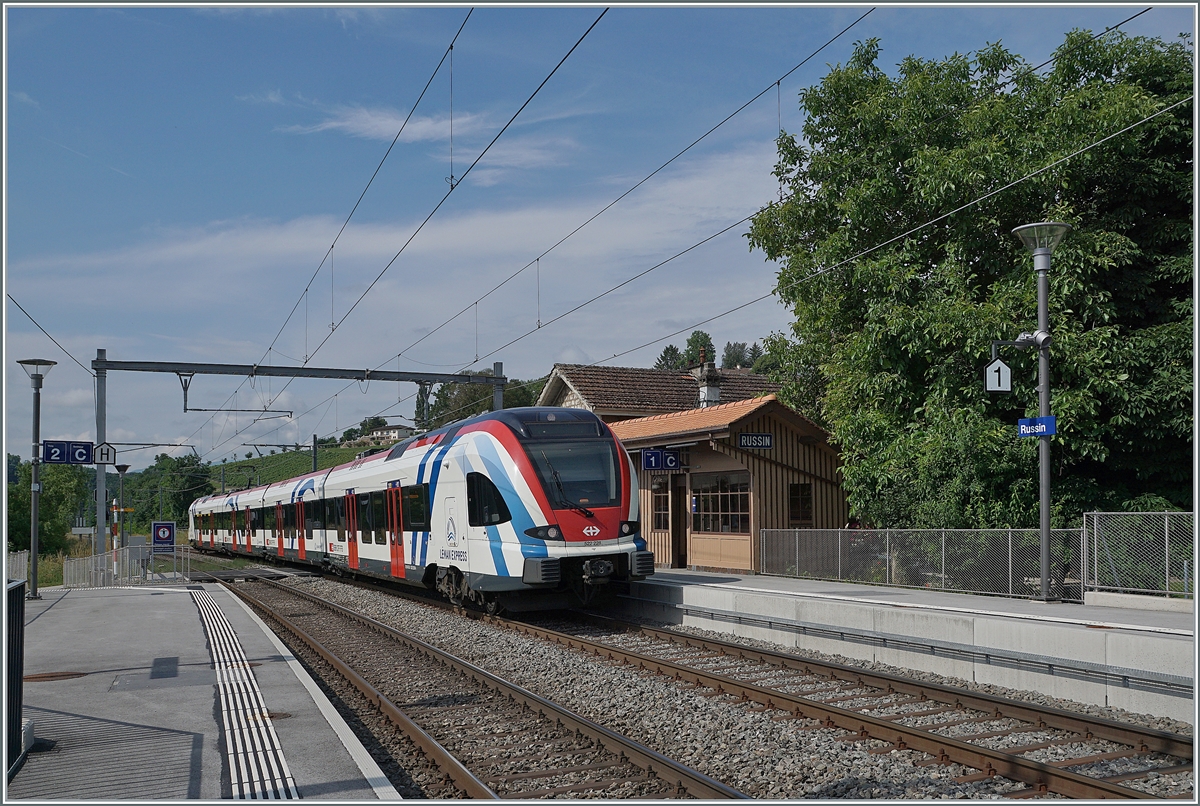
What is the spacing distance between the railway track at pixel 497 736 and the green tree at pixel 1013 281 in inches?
387

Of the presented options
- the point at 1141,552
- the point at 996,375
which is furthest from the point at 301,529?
the point at 1141,552

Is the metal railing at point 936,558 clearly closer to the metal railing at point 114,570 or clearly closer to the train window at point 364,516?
the train window at point 364,516

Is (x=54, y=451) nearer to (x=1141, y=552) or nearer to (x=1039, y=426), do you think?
(x=1039, y=426)

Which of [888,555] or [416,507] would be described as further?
[416,507]

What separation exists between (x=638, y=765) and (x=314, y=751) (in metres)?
2.30

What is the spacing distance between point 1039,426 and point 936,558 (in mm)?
3859

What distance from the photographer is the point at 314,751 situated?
7.28 meters

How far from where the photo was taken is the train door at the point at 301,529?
29.6 meters

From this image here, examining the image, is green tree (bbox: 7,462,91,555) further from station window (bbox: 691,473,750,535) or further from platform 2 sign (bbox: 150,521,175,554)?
station window (bbox: 691,473,750,535)

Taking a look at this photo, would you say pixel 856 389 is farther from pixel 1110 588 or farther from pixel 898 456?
pixel 1110 588

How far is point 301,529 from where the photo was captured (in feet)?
98.8

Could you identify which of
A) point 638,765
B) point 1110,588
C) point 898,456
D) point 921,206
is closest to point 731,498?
point 898,456

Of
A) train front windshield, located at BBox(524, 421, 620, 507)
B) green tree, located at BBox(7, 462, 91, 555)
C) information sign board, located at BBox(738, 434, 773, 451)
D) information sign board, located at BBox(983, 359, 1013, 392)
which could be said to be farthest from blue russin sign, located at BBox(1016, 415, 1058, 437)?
green tree, located at BBox(7, 462, 91, 555)

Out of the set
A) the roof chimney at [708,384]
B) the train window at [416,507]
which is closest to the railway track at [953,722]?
the train window at [416,507]
